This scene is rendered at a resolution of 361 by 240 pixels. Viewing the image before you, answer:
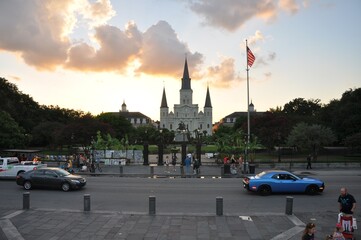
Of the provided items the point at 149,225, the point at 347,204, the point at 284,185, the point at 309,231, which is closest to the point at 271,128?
the point at 284,185

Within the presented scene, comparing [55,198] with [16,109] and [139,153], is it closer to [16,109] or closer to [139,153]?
[139,153]

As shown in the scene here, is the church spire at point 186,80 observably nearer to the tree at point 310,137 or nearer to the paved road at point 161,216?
the tree at point 310,137

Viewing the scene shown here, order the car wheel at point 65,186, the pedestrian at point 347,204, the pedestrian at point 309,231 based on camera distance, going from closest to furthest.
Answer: the pedestrian at point 309,231 → the pedestrian at point 347,204 → the car wheel at point 65,186

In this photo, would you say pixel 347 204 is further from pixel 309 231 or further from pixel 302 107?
pixel 302 107

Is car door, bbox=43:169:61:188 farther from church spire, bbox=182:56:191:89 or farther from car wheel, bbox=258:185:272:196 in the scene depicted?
church spire, bbox=182:56:191:89

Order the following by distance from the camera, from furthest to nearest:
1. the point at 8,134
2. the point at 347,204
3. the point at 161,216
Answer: the point at 8,134
the point at 161,216
the point at 347,204

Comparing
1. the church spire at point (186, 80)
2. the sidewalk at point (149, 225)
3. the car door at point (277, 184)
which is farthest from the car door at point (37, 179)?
the church spire at point (186, 80)

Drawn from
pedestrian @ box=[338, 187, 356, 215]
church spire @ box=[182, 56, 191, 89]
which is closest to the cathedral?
church spire @ box=[182, 56, 191, 89]

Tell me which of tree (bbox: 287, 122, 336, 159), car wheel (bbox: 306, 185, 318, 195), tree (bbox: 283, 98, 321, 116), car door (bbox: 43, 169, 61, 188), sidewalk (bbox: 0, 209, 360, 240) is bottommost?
sidewalk (bbox: 0, 209, 360, 240)

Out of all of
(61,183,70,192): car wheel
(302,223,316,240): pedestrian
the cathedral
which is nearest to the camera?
(302,223,316,240): pedestrian

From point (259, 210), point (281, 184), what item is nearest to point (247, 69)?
point (281, 184)

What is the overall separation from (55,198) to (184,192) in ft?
22.6

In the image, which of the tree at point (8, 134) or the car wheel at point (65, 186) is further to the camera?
the tree at point (8, 134)

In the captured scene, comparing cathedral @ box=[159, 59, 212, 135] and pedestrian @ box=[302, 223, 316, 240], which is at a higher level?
cathedral @ box=[159, 59, 212, 135]
